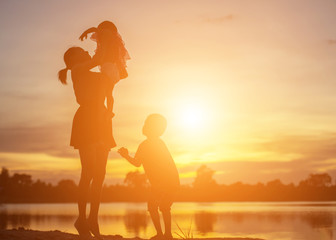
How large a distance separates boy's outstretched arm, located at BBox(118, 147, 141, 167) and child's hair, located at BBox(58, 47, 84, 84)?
5.83ft

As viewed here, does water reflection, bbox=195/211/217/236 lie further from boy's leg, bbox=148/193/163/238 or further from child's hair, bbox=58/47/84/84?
child's hair, bbox=58/47/84/84

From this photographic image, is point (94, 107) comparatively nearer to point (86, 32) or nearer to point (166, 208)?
point (86, 32)

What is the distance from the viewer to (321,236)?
63.6ft

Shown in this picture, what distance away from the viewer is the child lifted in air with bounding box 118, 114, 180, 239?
7.88 meters

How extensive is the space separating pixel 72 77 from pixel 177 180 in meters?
2.89

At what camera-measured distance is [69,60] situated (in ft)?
22.3

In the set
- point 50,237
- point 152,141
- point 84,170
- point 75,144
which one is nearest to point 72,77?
point 75,144

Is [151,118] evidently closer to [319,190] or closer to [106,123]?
[106,123]

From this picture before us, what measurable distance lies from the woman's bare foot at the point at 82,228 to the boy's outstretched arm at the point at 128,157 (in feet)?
5.98

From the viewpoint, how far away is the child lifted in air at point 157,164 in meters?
7.88

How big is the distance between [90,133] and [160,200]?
7.21 ft

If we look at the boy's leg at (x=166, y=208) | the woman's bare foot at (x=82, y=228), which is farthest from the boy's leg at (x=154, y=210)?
the woman's bare foot at (x=82, y=228)

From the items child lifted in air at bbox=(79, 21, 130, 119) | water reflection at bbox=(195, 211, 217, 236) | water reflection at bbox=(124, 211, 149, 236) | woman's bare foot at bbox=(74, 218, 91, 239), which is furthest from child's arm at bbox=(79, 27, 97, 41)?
water reflection at bbox=(124, 211, 149, 236)

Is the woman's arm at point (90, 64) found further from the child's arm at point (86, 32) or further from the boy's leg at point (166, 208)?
the boy's leg at point (166, 208)
